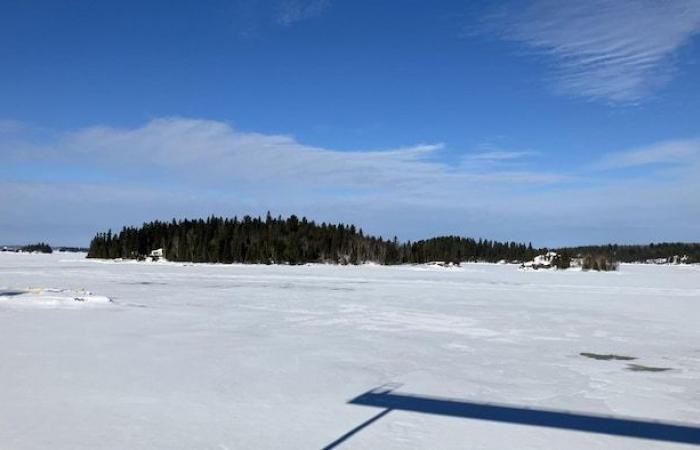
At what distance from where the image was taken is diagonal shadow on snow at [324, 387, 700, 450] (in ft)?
19.2

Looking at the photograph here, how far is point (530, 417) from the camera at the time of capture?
6344 mm

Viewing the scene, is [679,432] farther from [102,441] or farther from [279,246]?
[279,246]

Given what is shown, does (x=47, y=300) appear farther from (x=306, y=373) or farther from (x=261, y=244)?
(x=261, y=244)

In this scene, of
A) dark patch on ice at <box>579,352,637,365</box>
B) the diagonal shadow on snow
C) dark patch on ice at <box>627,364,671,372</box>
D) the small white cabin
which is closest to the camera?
the diagonal shadow on snow

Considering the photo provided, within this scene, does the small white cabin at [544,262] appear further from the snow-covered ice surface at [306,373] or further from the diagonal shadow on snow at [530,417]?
the diagonal shadow on snow at [530,417]

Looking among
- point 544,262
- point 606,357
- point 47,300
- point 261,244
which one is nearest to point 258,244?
point 261,244

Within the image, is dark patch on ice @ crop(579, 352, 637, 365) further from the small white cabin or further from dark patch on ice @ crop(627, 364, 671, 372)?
the small white cabin

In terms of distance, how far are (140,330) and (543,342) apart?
25.1 ft

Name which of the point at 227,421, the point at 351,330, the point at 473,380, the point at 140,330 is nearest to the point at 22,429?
the point at 227,421

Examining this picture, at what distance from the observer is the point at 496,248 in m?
148

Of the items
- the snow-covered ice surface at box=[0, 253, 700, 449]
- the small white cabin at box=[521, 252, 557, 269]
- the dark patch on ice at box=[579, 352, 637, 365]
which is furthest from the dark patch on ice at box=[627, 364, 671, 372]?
the small white cabin at box=[521, 252, 557, 269]

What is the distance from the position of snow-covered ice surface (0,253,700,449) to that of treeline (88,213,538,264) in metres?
75.7

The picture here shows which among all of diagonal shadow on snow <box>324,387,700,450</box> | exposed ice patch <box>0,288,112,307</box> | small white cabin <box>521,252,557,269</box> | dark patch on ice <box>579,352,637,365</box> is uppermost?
small white cabin <box>521,252,557,269</box>

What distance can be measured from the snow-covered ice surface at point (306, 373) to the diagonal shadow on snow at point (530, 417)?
176 mm
